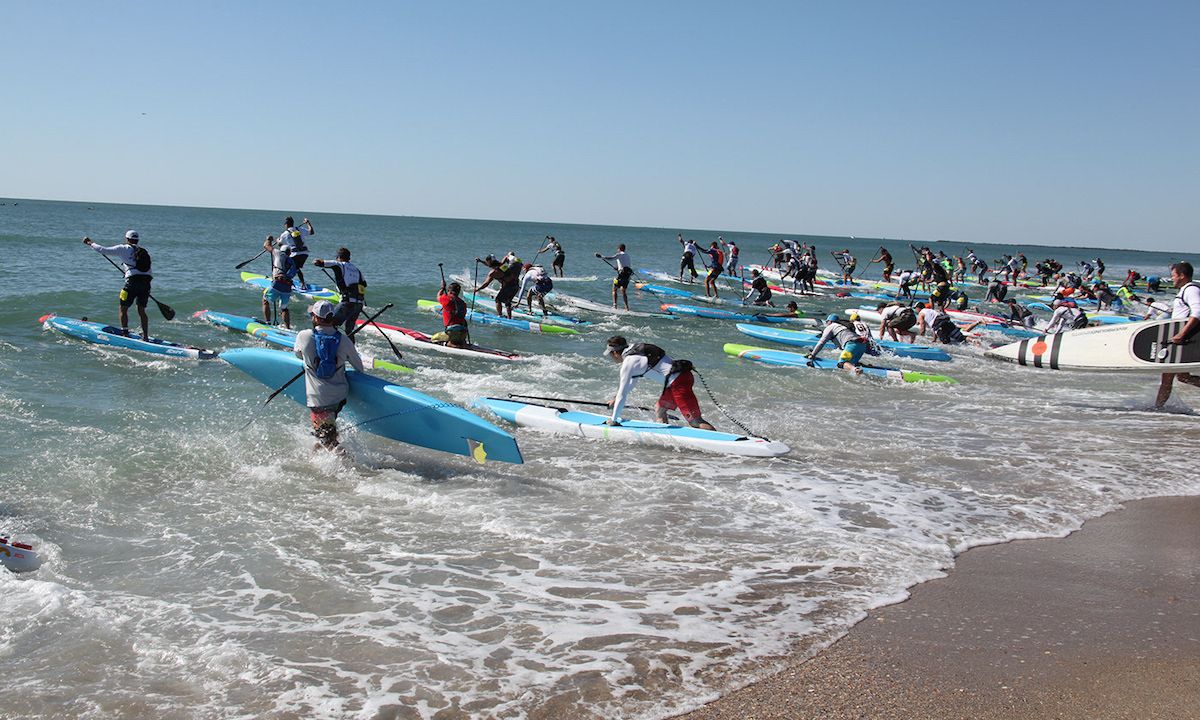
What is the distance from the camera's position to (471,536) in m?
6.54

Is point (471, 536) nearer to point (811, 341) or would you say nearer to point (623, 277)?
point (811, 341)

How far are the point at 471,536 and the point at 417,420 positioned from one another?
91.9 inches

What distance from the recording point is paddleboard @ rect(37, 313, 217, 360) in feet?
46.4

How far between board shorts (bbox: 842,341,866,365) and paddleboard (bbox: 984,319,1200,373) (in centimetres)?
232

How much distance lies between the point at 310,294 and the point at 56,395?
1194 cm

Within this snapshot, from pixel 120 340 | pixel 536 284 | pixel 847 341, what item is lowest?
pixel 120 340

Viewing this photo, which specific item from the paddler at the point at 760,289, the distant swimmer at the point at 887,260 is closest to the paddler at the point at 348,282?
the paddler at the point at 760,289

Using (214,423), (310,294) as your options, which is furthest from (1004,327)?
(214,423)

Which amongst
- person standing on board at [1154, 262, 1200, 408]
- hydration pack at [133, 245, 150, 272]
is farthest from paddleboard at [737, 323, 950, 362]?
hydration pack at [133, 245, 150, 272]

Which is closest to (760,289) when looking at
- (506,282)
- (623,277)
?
(623,277)

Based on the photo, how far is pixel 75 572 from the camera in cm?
567

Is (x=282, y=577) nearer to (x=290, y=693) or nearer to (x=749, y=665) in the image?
(x=290, y=693)

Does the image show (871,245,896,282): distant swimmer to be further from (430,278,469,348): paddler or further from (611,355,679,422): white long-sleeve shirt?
→ (611,355,679,422): white long-sleeve shirt

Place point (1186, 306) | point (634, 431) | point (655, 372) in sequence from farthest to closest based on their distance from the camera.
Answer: point (1186, 306) < point (634, 431) < point (655, 372)
